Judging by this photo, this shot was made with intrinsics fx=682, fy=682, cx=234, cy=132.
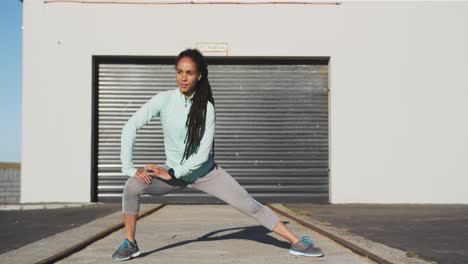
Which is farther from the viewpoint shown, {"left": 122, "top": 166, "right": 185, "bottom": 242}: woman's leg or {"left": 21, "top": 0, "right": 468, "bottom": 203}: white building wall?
{"left": 21, "top": 0, "right": 468, "bottom": 203}: white building wall

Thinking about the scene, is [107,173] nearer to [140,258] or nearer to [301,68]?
[301,68]

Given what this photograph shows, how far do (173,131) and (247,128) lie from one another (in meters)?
8.64

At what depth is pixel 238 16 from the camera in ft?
44.4

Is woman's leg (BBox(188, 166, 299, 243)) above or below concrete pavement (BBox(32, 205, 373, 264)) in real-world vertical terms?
above

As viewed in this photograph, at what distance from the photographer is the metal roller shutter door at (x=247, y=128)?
44.6ft

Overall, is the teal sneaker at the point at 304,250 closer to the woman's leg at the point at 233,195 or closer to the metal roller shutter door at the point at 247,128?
the woman's leg at the point at 233,195

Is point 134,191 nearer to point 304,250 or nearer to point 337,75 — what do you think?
point 304,250

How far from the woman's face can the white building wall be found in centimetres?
850

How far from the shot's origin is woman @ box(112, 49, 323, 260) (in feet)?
16.4

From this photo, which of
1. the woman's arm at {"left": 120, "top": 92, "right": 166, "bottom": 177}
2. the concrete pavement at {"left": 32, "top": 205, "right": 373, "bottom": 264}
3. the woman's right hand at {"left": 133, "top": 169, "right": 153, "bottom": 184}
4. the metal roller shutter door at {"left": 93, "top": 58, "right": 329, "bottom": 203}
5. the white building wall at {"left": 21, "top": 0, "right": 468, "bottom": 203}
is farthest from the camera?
the metal roller shutter door at {"left": 93, "top": 58, "right": 329, "bottom": 203}

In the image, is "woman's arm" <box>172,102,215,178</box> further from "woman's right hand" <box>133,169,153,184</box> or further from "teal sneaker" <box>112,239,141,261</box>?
"teal sneaker" <box>112,239,141,261</box>

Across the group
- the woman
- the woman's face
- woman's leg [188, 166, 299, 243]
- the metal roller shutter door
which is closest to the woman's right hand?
the woman

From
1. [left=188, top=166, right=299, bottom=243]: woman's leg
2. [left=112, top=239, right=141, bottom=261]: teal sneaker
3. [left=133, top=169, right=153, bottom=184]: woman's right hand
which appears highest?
[left=133, top=169, right=153, bottom=184]: woman's right hand

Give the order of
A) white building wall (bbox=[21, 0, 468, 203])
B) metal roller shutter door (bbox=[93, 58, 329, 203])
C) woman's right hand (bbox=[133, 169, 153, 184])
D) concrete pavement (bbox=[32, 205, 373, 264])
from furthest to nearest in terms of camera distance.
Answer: metal roller shutter door (bbox=[93, 58, 329, 203]) < white building wall (bbox=[21, 0, 468, 203]) < concrete pavement (bbox=[32, 205, 373, 264]) < woman's right hand (bbox=[133, 169, 153, 184])
